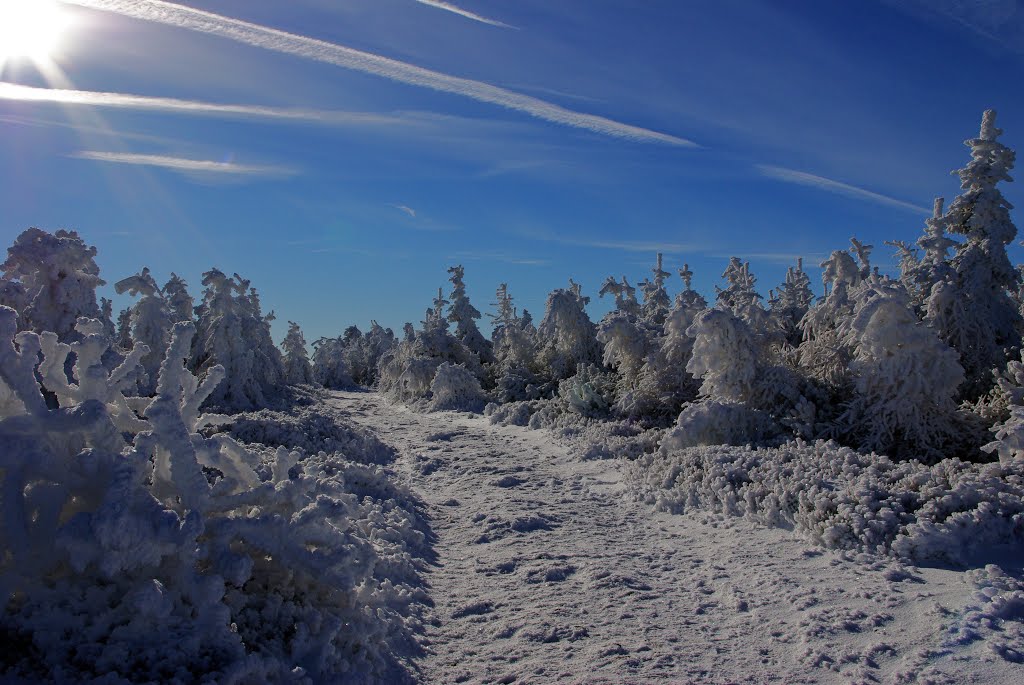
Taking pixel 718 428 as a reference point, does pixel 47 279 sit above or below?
above

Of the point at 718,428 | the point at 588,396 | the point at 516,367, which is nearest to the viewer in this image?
the point at 718,428

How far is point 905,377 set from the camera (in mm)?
10906

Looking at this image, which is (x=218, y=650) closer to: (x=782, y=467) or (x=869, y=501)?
(x=869, y=501)

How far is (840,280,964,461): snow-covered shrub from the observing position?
422 inches

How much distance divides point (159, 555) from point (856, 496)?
6.83 metres

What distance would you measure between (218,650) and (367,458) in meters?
10.1

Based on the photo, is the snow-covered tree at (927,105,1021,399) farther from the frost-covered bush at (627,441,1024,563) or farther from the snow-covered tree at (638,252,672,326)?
the snow-covered tree at (638,252,672,326)

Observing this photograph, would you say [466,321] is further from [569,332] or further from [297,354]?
[297,354]

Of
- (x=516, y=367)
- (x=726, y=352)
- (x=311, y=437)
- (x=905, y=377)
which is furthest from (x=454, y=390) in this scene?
(x=905, y=377)

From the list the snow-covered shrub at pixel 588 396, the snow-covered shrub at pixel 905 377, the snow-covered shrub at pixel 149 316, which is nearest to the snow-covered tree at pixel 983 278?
the snow-covered shrub at pixel 905 377

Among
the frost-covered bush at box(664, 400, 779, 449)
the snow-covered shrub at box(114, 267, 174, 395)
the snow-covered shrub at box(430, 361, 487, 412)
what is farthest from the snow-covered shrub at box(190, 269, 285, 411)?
the frost-covered bush at box(664, 400, 779, 449)

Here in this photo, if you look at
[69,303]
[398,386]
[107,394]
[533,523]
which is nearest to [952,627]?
[533,523]

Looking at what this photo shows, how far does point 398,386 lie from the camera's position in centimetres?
3008

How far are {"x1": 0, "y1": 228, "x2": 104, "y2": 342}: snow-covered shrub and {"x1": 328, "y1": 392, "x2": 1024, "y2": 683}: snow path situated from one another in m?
13.2
